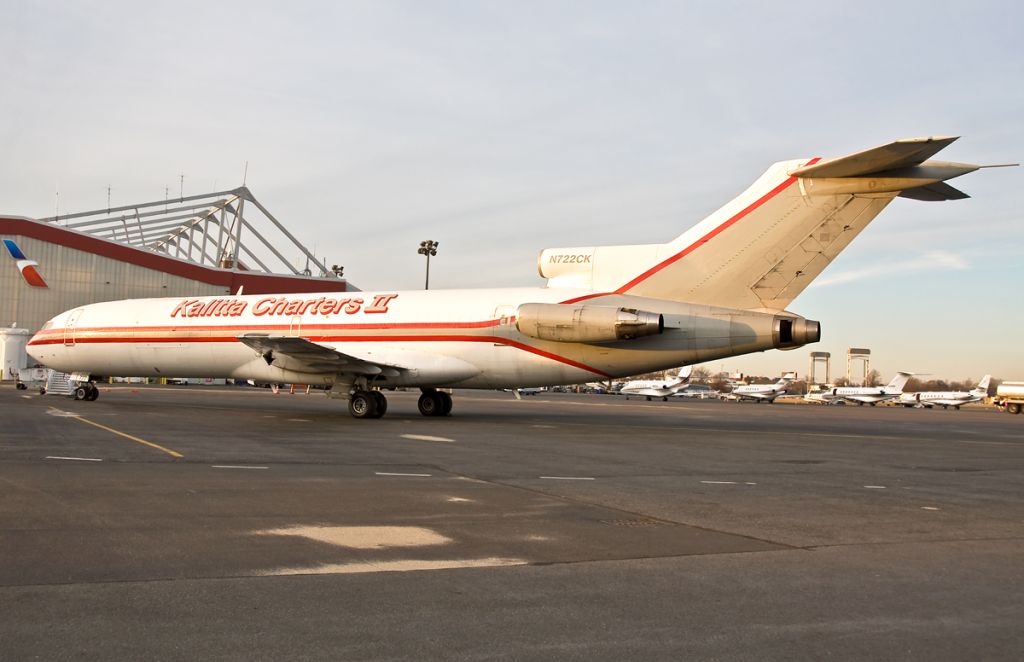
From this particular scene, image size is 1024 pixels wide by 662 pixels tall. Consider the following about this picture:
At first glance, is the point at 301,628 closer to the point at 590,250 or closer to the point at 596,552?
the point at 596,552

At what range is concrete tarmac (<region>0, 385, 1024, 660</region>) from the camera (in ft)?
15.5

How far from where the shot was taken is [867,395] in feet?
250

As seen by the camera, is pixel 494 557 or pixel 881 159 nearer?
pixel 494 557

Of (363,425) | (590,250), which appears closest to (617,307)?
(590,250)

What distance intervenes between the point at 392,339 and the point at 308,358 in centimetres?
265

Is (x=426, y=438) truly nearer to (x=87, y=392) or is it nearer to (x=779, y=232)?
(x=779, y=232)

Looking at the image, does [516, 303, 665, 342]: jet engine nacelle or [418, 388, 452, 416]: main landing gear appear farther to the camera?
[418, 388, 452, 416]: main landing gear

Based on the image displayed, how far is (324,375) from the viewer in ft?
83.5

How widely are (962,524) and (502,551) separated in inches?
212

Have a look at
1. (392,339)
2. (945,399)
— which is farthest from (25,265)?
(945,399)

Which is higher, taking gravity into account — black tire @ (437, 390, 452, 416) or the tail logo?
the tail logo

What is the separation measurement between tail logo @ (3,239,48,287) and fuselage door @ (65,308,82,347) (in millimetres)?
43761

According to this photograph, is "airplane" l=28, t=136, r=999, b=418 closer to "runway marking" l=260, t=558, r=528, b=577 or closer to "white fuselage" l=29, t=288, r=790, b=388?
"white fuselage" l=29, t=288, r=790, b=388

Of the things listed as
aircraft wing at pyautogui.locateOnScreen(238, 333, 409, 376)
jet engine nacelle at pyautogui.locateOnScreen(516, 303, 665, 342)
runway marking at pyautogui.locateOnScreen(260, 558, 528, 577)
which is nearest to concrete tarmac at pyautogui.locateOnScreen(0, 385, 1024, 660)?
runway marking at pyautogui.locateOnScreen(260, 558, 528, 577)
